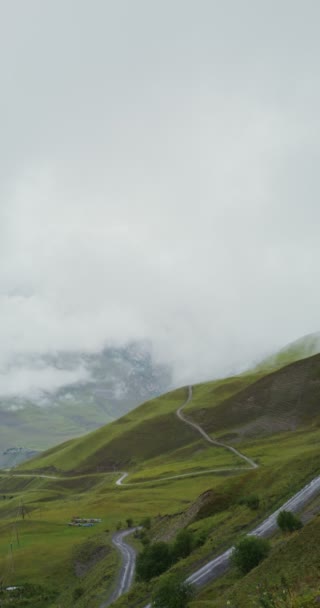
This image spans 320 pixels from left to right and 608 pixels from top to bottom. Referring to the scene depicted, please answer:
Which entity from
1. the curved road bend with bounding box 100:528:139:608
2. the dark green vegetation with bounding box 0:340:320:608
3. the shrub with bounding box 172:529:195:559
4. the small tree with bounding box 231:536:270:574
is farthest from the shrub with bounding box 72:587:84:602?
the small tree with bounding box 231:536:270:574

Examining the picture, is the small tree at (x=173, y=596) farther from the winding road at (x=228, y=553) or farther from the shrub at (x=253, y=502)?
the shrub at (x=253, y=502)

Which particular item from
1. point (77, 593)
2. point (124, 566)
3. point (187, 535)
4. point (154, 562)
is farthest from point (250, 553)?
point (124, 566)

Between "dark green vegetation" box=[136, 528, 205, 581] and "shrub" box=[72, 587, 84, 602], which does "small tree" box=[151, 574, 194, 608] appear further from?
"shrub" box=[72, 587, 84, 602]

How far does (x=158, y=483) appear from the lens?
168 metres

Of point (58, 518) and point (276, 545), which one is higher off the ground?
point (58, 518)

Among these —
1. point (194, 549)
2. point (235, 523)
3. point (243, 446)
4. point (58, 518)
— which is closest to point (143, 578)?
point (194, 549)

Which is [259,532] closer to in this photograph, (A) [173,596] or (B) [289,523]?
(B) [289,523]

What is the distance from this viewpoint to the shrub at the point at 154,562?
212 feet

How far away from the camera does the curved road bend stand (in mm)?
69144

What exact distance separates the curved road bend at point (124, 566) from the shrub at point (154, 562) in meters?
5.71

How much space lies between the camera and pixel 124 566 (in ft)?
269

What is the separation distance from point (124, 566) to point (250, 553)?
144 ft

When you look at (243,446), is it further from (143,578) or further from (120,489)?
(143,578)

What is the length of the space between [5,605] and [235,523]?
125ft
